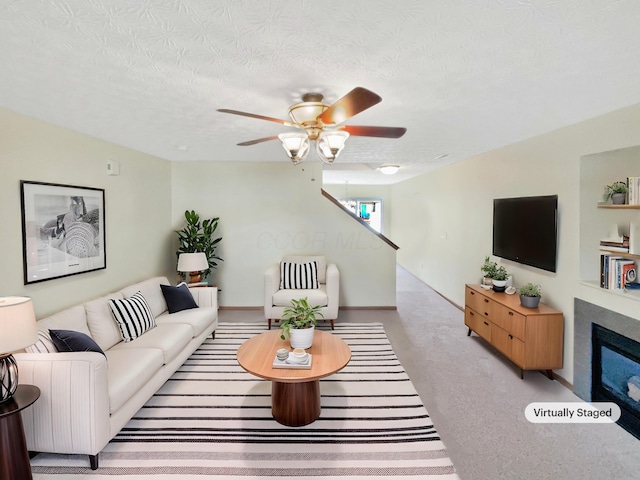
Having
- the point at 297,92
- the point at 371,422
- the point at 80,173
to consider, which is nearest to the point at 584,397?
the point at 371,422

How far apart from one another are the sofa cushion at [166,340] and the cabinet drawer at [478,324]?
3086 mm

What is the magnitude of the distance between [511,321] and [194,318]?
3135mm

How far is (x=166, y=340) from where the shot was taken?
2.99m

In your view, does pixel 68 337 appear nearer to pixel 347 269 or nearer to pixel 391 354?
pixel 391 354

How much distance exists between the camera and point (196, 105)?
2.43m

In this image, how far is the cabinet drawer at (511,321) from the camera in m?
3.10

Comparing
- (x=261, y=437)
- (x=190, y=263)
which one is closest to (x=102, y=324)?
(x=190, y=263)

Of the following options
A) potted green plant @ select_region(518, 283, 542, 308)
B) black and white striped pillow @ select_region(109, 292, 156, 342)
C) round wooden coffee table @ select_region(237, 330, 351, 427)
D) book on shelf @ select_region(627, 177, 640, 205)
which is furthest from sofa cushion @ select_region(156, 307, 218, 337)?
book on shelf @ select_region(627, 177, 640, 205)

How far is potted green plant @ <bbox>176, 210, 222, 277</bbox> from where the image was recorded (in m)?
5.03

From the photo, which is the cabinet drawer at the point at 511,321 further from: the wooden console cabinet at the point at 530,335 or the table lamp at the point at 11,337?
the table lamp at the point at 11,337

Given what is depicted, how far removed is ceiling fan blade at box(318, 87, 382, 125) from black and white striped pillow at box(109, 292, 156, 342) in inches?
96.8

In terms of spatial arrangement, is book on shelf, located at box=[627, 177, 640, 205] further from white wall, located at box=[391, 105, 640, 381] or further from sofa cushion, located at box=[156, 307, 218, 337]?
sofa cushion, located at box=[156, 307, 218, 337]

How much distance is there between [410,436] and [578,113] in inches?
105

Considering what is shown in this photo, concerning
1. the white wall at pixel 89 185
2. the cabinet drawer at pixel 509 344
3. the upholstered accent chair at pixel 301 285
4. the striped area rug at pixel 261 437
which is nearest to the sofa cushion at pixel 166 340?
the striped area rug at pixel 261 437
